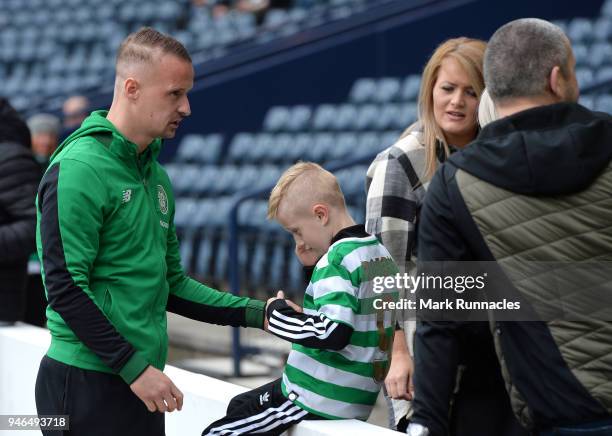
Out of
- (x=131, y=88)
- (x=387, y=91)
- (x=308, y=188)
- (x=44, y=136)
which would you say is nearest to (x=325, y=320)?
(x=308, y=188)

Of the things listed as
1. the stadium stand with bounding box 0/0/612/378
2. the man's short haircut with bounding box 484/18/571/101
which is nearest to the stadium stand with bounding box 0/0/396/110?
the stadium stand with bounding box 0/0/612/378

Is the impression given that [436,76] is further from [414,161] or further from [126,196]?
[126,196]

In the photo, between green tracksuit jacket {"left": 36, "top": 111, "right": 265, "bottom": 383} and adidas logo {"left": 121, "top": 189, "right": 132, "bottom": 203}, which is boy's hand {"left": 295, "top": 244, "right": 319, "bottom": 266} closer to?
green tracksuit jacket {"left": 36, "top": 111, "right": 265, "bottom": 383}

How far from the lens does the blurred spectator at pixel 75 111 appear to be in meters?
11.9

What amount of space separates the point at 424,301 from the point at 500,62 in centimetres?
52

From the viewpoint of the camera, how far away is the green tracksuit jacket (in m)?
2.71

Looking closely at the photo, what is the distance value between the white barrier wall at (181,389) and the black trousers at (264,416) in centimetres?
4

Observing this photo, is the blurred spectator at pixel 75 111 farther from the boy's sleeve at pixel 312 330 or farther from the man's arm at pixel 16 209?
the boy's sleeve at pixel 312 330

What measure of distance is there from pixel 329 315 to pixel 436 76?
93 cm

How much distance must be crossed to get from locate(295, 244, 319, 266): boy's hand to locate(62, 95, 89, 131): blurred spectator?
9194 millimetres

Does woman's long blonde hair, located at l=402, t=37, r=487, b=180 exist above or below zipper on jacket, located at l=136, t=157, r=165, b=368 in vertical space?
above

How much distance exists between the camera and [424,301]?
246cm

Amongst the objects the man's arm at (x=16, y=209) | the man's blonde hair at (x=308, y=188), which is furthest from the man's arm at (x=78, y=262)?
the man's arm at (x=16, y=209)

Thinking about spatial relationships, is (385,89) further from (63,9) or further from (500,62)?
(500,62)
